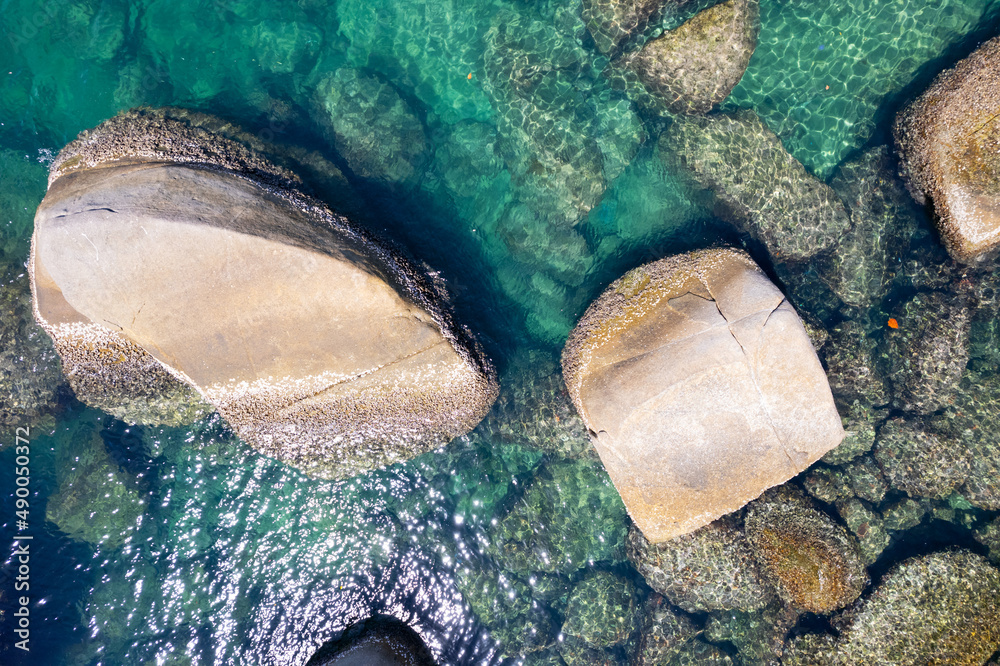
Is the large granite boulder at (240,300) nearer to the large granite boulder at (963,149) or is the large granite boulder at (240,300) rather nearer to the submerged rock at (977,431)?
the large granite boulder at (963,149)

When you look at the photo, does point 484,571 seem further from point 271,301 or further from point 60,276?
point 60,276

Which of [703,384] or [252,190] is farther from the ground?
[703,384]

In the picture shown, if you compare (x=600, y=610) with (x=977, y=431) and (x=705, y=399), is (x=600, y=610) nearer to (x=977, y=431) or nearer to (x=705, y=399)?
(x=705, y=399)

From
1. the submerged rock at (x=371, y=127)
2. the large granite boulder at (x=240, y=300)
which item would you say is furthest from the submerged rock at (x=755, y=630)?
the submerged rock at (x=371, y=127)

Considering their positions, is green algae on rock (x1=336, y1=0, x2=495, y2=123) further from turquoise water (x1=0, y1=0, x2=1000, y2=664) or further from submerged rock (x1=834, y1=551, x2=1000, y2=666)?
submerged rock (x1=834, y1=551, x2=1000, y2=666)

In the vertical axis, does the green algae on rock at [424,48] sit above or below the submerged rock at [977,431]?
below

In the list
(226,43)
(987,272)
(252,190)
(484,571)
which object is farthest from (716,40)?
(484,571)
